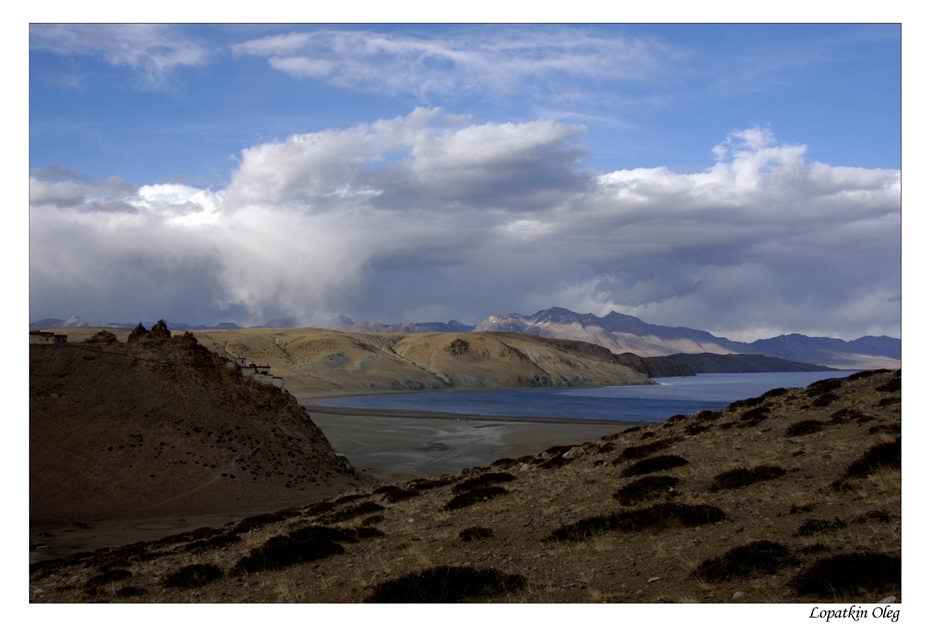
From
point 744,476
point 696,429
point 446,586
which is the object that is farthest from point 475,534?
point 696,429

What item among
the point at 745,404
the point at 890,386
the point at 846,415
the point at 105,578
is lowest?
the point at 105,578

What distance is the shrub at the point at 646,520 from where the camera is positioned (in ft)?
49.3

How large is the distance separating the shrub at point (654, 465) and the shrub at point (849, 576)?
10720 mm

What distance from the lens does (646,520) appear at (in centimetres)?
1527

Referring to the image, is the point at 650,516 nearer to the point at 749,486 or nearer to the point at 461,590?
the point at 749,486

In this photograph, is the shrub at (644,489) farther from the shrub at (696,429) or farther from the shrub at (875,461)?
the shrub at (696,429)

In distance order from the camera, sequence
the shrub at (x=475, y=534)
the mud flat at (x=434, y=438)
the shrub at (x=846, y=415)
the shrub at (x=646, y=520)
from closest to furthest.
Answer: the shrub at (x=646, y=520)
the shrub at (x=475, y=534)
the shrub at (x=846, y=415)
the mud flat at (x=434, y=438)

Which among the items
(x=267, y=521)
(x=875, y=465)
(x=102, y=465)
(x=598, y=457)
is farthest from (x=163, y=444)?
(x=875, y=465)

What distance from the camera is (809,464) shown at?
62.6ft

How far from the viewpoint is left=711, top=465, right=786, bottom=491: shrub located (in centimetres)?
1797

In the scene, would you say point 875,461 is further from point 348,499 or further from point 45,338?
point 45,338

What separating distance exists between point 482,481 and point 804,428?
11.1 meters

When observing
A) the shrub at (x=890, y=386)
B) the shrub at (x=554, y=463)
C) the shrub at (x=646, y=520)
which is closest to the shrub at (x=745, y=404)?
the shrub at (x=890, y=386)

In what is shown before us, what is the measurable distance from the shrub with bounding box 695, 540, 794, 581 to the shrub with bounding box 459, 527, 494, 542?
221 inches
